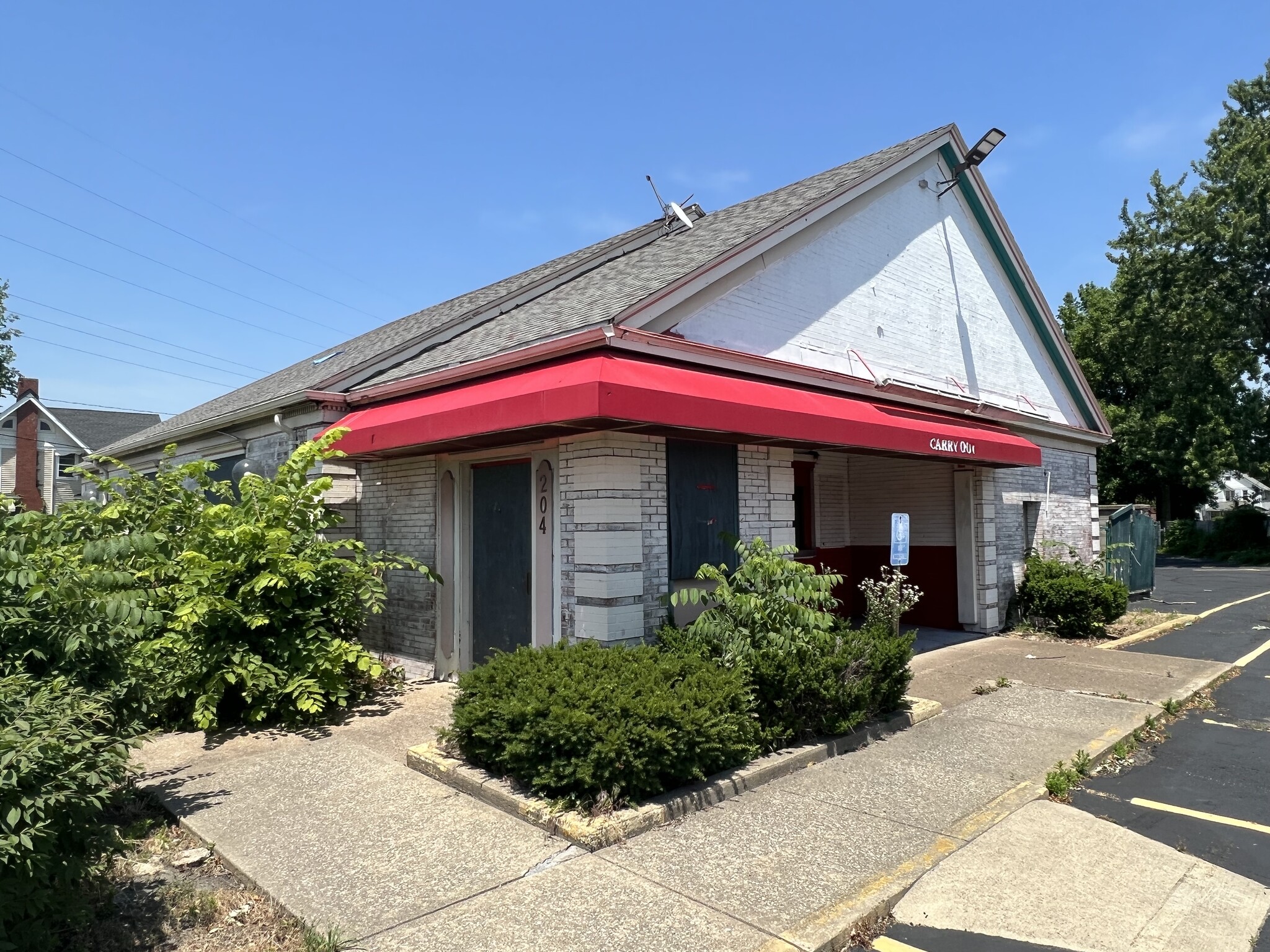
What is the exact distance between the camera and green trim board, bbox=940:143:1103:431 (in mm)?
13312

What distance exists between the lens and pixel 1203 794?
5848 mm

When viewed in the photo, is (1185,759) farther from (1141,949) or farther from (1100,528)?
(1100,528)

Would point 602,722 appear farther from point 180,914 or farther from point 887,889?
point 180,914

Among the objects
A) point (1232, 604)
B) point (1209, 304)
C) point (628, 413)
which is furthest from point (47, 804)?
point (1209, 304)

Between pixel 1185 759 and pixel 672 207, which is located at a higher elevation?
pixel 672 207

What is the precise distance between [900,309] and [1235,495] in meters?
49.5

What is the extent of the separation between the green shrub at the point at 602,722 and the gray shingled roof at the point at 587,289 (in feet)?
10.3

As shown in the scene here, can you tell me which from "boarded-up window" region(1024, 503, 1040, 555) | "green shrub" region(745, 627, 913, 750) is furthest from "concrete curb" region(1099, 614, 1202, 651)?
"green shrub" region(745, 627, 913, 750)

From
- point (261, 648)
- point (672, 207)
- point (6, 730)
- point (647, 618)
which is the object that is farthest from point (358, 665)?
point (672, 207)

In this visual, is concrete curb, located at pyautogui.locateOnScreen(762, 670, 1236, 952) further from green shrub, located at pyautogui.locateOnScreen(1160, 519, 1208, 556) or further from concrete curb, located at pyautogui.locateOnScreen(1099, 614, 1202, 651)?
green shrub, located at pyautogui.locateOnScreen(1160, 519, 1208, 556)

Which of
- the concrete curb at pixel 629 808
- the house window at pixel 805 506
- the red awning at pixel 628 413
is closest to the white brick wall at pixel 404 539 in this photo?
the red awning at pixel 628 413

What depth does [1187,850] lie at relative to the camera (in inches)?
192

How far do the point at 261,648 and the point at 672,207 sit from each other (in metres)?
8.77

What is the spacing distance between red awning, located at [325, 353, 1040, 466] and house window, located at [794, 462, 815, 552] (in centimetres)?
281
